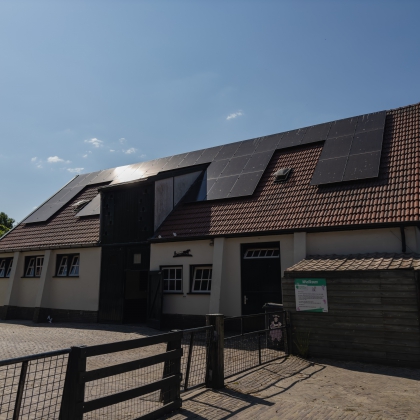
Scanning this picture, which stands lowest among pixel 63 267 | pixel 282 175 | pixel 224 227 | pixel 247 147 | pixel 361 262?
pixel 361 262

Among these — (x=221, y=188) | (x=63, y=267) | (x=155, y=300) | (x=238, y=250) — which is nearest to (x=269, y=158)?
(x=221, y=188)

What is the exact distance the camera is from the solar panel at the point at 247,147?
18.2m

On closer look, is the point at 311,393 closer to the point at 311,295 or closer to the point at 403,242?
the point at 311,295

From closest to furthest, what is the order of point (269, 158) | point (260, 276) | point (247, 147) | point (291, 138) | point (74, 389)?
1. point (74, 389)
2. point (260, 276)
3. point (269, 158)
4. point (291, 138)
5. point (247, 147)

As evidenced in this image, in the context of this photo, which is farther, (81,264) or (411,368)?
(81,264)

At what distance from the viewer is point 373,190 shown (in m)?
12.4

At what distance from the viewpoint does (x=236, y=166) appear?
57.1 feet

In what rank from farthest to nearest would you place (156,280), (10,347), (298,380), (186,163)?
(186,163), (156,280), (10,347), (298,380)

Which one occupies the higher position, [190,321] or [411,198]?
[411,198]

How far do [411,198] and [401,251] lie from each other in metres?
1.71

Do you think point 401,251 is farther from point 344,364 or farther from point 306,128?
point 306,128

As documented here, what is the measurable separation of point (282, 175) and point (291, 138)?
9.93 ft

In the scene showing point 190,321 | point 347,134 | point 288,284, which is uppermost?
point 347,134

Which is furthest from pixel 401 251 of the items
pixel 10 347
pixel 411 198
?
pixel 10 347
